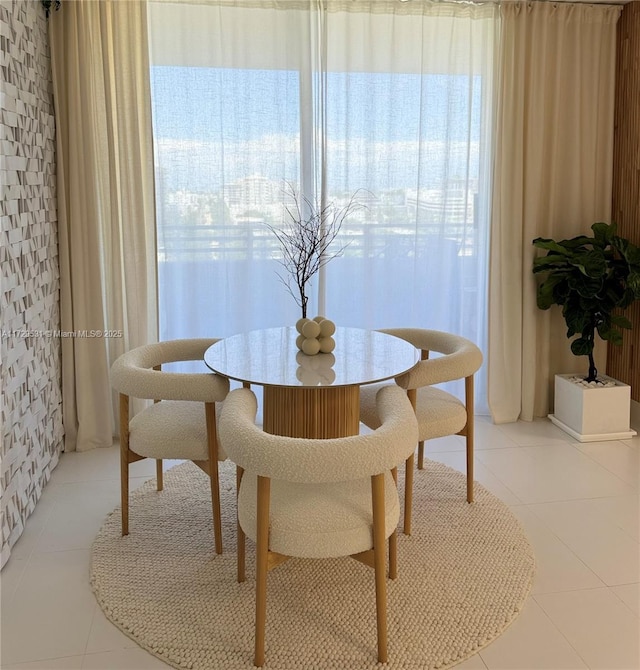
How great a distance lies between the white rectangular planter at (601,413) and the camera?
394 centimetres

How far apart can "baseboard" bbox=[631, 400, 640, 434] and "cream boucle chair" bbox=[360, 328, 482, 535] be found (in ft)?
5.05

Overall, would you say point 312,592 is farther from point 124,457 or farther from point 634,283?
point 634,283

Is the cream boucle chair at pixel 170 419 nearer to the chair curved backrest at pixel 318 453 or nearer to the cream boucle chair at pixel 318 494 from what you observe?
the cream boucle chair at pixel 318 494

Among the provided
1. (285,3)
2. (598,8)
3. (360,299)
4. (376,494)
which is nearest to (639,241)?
(598,8)

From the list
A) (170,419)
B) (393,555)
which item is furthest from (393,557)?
(170,419)

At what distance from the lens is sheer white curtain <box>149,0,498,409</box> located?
3.76 metres

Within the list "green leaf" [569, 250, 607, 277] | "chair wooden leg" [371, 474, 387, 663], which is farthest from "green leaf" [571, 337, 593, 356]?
"chair wooden leg" [371, 474, 387, 663]

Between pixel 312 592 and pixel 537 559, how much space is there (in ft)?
2.96

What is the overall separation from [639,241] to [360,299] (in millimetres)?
1656

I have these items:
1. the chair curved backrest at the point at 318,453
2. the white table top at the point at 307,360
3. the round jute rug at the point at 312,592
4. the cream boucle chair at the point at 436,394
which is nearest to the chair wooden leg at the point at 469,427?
the cream boucle chair at the point at 436,394

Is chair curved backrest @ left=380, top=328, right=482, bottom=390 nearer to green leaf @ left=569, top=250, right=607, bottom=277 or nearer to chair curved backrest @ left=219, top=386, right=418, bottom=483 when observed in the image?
chair curved backrest @ left=219, top=386, right=418, bottom=483

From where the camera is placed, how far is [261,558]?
2033 mm

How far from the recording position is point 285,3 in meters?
3.75

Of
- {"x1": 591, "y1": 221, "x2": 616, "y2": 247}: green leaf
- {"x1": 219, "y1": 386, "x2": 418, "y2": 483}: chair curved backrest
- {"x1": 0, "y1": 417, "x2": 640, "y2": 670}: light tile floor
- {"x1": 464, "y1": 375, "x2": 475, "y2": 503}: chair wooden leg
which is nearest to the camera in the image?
{"x1": 219, "y1": 386, "x2": 418, "y2": 483}: chair curved backrest
